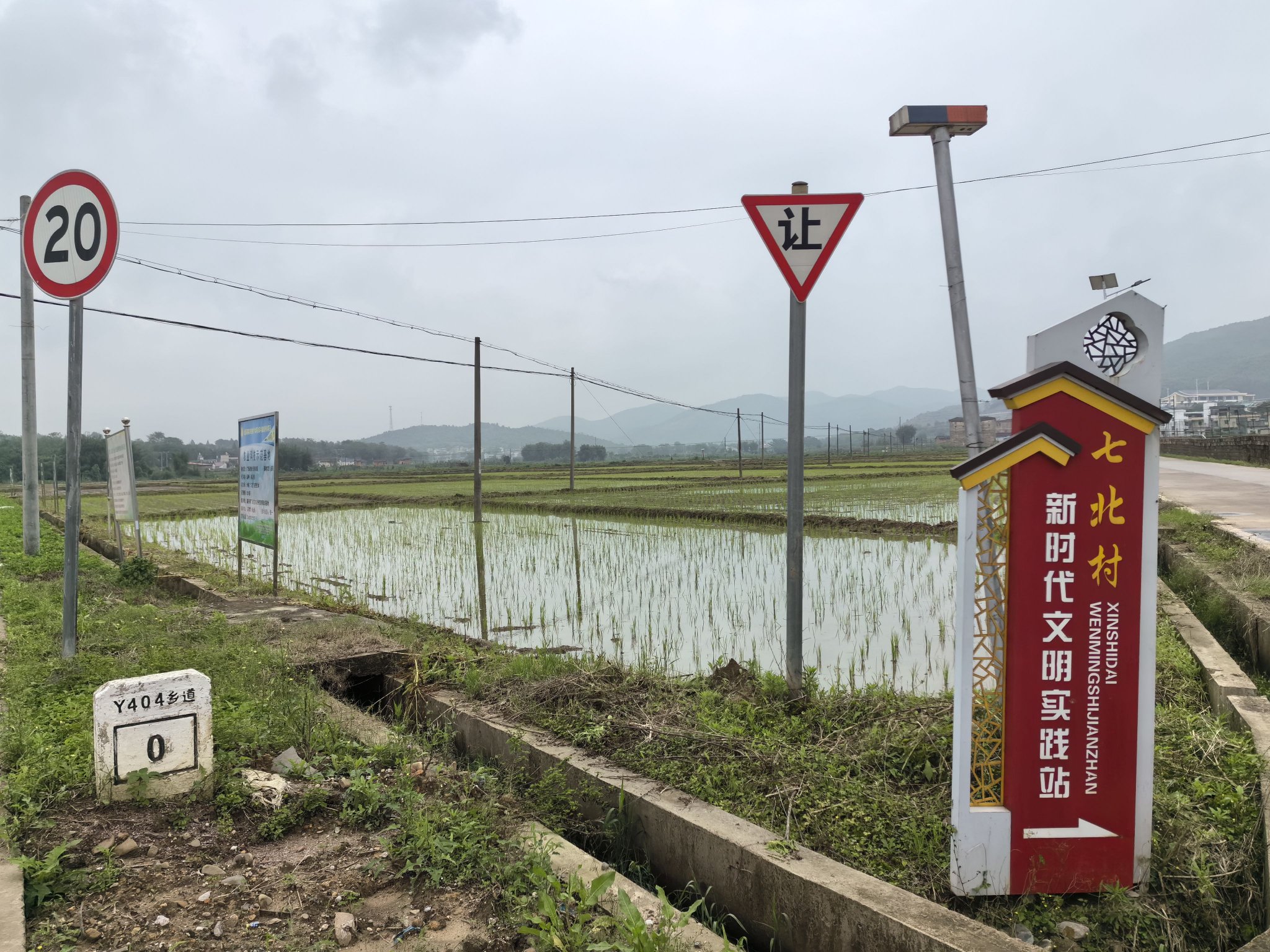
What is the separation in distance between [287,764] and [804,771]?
2048 millimetres

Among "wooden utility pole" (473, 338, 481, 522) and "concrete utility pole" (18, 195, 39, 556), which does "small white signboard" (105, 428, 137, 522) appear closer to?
"concrete utility pole" (18, 195, 39, 556)

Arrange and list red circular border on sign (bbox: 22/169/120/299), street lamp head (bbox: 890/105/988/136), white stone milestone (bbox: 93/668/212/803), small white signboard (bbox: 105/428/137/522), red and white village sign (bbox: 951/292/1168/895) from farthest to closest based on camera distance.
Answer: small white signboard (bbox: 105/428/137/522) < red circular border on sign (bbox: 22/169/120/299) < street lamp head (bbox: 890/105/988/136) < white stone milestone (bbox: 93/668/212/803) < red and white village sign (bbox: 951/292/1168/895)

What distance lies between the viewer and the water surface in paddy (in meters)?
5.98

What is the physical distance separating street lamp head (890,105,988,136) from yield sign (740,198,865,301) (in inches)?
13.8

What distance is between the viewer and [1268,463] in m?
21.6

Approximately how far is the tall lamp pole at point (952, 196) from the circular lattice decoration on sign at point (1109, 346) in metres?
0.98

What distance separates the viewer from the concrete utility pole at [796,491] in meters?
3.82

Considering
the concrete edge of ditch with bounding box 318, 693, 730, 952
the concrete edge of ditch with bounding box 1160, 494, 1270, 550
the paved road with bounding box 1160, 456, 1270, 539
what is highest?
the paved road with bounding box 1160, 456, 1270, 539

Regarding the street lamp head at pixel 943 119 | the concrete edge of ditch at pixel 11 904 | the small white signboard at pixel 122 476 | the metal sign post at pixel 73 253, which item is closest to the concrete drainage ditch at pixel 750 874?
the concrete edge of ditch at pixel 11 904

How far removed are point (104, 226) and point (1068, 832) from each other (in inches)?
192

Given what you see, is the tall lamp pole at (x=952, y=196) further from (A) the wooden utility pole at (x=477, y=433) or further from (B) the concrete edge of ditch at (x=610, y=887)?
(A) the wooden utility pole at (x=477, y=433)

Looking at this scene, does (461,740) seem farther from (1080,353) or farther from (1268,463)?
(1268,463)

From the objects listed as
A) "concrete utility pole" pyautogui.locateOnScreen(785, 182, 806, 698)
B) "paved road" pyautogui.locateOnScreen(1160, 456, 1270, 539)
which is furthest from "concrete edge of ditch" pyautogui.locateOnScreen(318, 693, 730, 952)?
"paved road" pyautogui.locateOnScreen(1160, 456, 1270, 539)

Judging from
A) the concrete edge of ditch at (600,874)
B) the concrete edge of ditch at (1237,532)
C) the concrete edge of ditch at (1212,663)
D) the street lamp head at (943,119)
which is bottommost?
the concrete edge of ditch at (600,874)
